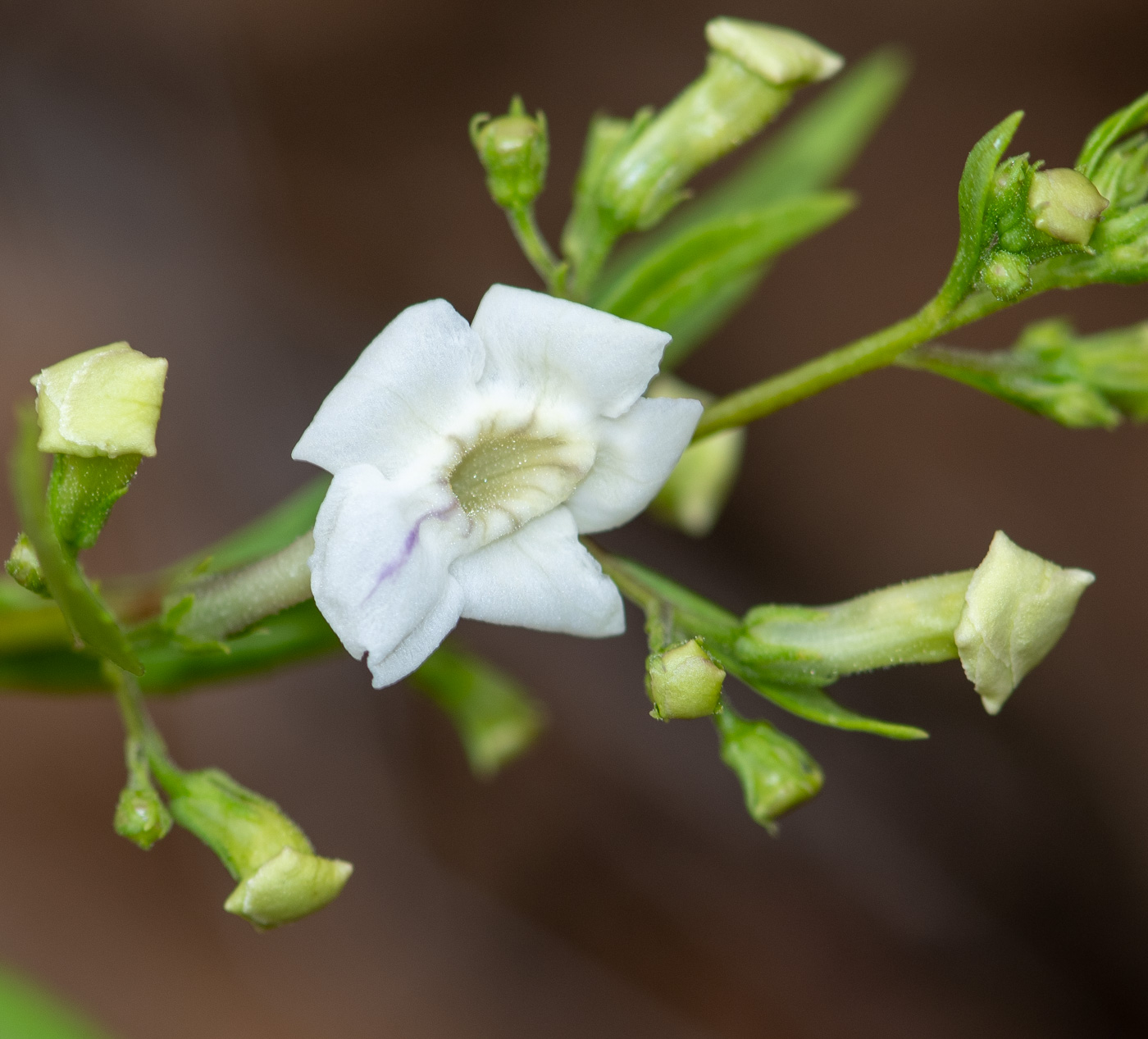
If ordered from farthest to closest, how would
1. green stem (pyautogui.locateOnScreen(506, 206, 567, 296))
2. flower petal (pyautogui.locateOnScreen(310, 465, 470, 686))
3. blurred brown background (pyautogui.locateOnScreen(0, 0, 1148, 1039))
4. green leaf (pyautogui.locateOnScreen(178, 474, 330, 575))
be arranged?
blurred brown background (pyautogui.locateOnScreen(0, 0, 1148, 1039)), green leaf (pyautogui.locateOnScreen(178, 474, 330, 575)), green stem (pyautogui.locateOnScreen(506, 206, 567, 296)), flower petal (pyautogui.locateOnScreen(310, 465, 470, 686))

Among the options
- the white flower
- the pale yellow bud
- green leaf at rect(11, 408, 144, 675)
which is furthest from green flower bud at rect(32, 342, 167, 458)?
the pale yellow bud

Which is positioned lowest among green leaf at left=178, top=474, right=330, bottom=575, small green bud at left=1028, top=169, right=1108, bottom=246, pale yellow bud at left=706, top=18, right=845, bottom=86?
green leaf at left=178, top=474, right=330, bottom=575

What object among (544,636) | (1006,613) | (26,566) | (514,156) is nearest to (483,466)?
(514,156)

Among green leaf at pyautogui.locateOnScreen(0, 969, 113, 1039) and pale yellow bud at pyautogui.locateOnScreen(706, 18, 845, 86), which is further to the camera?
green leaf at pyautogui.locateOnScreen(0, 969, 113, 1039)

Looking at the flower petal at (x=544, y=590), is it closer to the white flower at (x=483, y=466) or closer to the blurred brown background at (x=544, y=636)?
the white flower at (x=483, y=466)

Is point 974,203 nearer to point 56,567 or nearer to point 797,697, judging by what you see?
point 797,697

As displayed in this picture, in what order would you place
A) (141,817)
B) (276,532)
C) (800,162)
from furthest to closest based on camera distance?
(800,162)
(276,532)
(141,817)

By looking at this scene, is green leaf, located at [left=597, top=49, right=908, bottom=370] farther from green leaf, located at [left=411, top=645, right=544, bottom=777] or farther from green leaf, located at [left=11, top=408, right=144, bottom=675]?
green leaf, located at [left=11, top=408, right=144, bottom=675]

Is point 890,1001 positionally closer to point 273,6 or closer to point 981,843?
point 981,843
